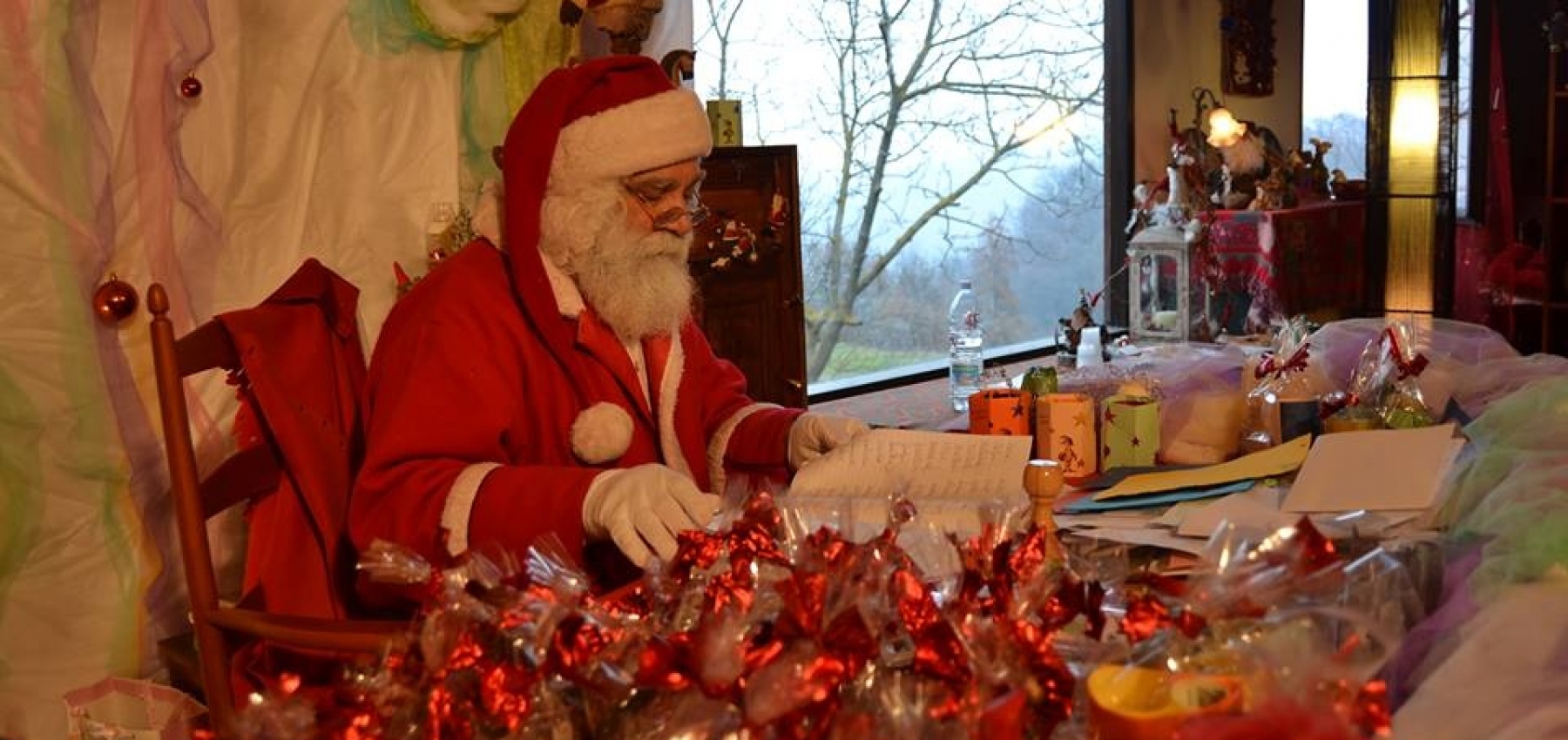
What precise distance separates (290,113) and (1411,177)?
4245 millimetres

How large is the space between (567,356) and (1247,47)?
5146mm

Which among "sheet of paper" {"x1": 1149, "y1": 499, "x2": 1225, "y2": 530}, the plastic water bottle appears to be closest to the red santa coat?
"sheet of paper" {"x1": 1149, "y1": 499, "x2": 1225, "y2": 530}

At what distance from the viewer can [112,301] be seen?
8.43 feet

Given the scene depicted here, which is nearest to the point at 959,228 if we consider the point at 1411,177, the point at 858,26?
the point at 858,26

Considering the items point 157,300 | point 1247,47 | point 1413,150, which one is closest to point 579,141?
point 157,300

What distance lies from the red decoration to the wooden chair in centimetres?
104

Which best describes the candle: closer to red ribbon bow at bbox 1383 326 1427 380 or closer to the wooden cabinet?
red ribbon bow at bbox 1383 326 1427 380

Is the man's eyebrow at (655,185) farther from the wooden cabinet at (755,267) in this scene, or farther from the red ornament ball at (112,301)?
the wooden cabinet at (755,267)

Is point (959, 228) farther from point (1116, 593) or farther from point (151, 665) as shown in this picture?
point (1116, 593)

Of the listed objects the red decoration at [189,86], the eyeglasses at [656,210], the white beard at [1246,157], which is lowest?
the eyeglasses at [656,210]

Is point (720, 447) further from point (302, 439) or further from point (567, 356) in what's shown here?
point (302, 439)

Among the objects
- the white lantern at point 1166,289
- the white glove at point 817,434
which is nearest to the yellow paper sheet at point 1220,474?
the white glove at point 817,434

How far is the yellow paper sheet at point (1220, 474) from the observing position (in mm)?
1785

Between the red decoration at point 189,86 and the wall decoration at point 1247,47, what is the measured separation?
480 cm
